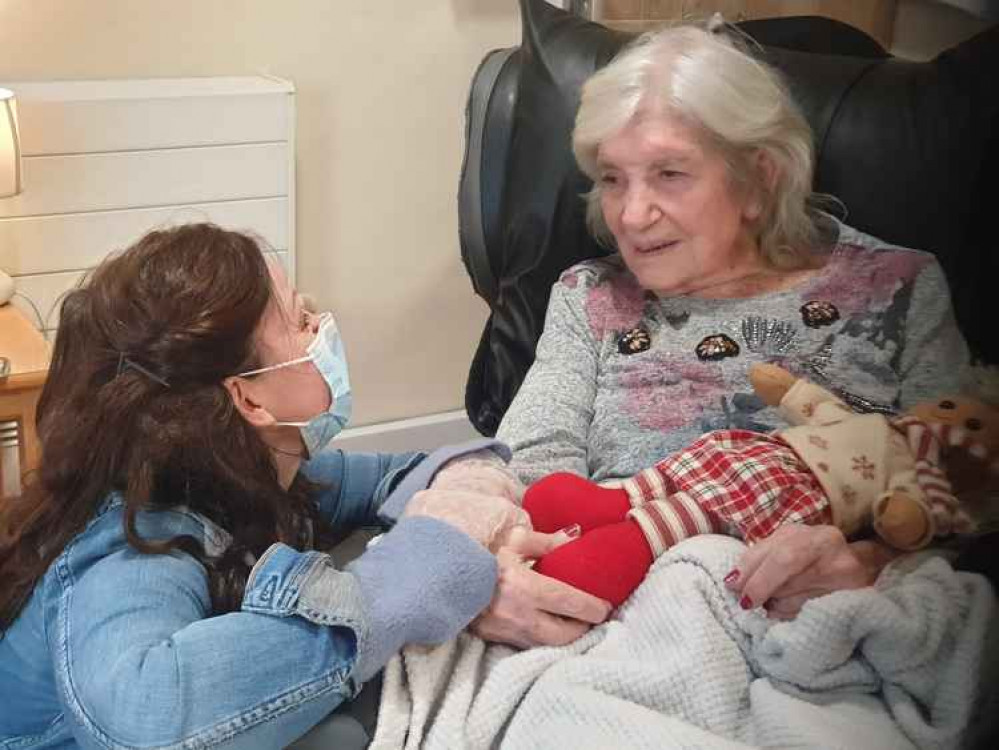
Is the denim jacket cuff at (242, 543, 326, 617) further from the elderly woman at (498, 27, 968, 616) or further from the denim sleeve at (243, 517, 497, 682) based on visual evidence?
the elderly woman at (498, 27, 968, 616)

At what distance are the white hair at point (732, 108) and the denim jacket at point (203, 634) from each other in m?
0.51

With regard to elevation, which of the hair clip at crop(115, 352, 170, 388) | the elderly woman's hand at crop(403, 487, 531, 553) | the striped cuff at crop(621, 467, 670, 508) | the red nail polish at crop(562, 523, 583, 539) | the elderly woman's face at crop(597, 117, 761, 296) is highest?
the elderly woman's face at crop(597, 117, 761, 296)

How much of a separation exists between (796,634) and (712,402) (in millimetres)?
333

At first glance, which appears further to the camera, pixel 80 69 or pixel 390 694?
pixel 80 69

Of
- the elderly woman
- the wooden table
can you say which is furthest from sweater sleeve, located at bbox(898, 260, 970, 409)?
the wooden table

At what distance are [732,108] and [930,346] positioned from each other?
47cm

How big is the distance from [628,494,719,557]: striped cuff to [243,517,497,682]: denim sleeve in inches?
5.5

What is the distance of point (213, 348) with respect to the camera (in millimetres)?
1134

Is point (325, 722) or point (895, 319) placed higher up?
point (895, 319)

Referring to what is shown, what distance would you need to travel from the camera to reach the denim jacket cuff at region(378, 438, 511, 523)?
1.29 metres

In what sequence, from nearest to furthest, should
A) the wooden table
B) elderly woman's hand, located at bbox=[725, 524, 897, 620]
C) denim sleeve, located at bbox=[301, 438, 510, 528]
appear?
1. elderly woman's hand, located at bbox=[725, 524, 897, 620]
2. denim sleeve, located at bbox=[301, 438, 510, 528]
3. the wooden table

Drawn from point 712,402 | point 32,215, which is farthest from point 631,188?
point 32,215

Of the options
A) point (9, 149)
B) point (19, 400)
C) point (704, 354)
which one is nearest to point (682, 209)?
point (704, 354)

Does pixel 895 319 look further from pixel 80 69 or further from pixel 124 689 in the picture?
pixel 80 69
